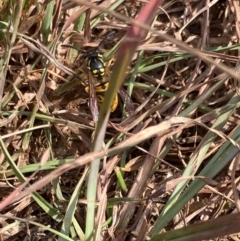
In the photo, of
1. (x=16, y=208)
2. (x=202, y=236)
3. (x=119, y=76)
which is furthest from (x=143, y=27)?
(x=16, y=208)

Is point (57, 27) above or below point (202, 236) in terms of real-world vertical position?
above

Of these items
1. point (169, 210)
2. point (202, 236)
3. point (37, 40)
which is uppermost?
point (37, 40)

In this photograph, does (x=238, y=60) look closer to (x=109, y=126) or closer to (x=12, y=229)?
(x=109, y=126)

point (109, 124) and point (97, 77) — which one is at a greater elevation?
point (97, 77)

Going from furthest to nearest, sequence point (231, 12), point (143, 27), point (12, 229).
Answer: point (231, 12) → point (12, 229) → point (143, 27)

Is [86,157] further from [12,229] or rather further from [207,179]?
[12,229]

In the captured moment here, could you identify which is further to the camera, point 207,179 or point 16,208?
point 16,208

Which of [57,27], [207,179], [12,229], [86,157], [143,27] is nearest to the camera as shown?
[143,27]
